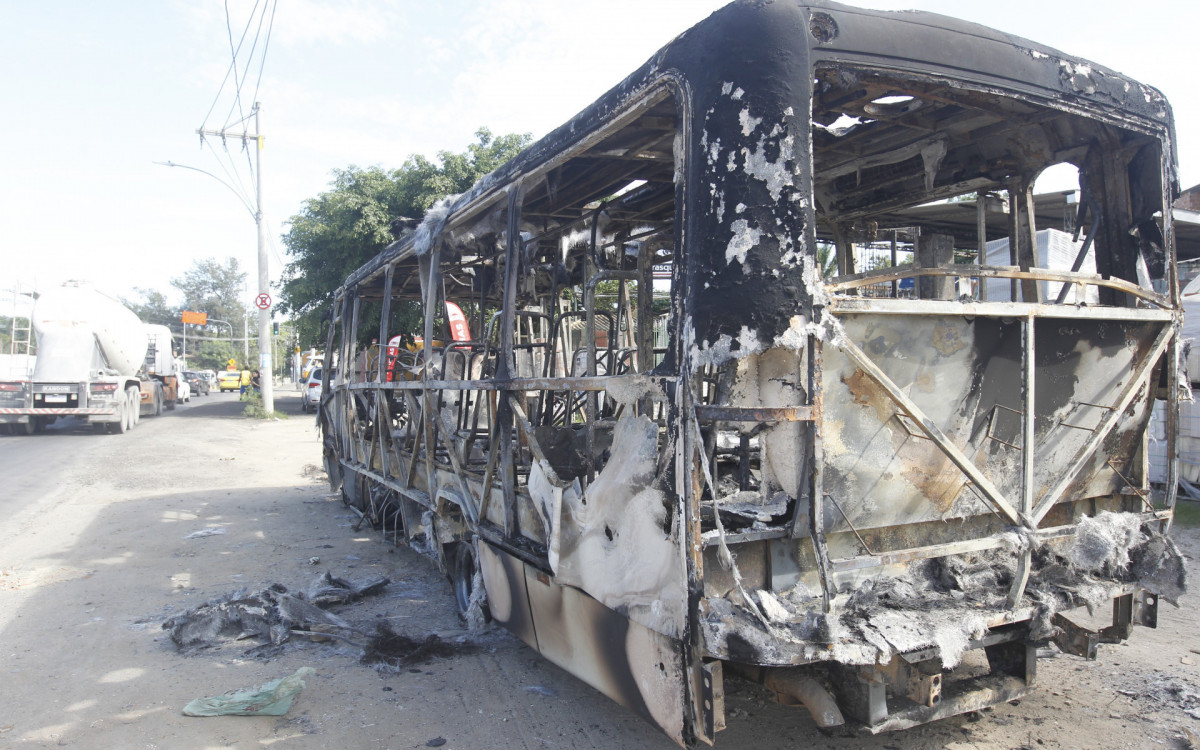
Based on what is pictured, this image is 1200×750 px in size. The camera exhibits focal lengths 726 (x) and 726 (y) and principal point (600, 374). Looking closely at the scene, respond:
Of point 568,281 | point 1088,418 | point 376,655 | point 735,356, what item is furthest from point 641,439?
point 568,281

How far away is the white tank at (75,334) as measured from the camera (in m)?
16.2

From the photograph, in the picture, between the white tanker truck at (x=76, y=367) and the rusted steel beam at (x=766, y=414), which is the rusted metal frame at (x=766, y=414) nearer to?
the rusted steel beam at (x=766, y=414)

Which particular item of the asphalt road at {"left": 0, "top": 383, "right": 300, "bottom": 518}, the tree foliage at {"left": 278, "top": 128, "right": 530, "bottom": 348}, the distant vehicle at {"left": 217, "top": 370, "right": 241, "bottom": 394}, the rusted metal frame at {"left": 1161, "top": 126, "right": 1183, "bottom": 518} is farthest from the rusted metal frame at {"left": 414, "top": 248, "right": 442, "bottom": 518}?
the distant vehicle at {"left": 217, "top": 370, "right": 241, "bottom": 394}

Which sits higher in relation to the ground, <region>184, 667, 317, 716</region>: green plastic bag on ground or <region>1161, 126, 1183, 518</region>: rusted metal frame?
<region>1161, 126, 1183, 518</region>: rusted metal frame

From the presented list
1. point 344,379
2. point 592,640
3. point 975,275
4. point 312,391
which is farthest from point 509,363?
point 312,391

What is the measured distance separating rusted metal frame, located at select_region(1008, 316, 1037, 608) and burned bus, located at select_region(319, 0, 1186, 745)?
0.01 m

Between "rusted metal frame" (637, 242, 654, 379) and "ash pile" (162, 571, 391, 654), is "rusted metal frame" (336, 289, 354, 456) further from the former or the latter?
"rusted metal frame" (637, 242, 654, 379)

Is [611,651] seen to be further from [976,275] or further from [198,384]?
[198,384]

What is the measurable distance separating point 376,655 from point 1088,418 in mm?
3841

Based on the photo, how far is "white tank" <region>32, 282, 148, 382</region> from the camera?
1625 cm

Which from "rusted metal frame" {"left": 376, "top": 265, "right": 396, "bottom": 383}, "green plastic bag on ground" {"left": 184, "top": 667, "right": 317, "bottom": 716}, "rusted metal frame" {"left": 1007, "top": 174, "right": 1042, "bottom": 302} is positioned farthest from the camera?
"rusted metal frame" {"left": 376, "top": 265, "right": 396, "bottom": 383}

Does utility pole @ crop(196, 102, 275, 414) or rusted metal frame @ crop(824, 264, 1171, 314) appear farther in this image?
utility pole @ crop(196, 102, 275, 414)

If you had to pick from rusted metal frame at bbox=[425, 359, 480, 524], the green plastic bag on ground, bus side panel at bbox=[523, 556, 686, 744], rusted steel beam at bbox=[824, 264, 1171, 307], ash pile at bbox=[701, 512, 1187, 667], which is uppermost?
rusted steel beam at bbox=[824, 264, 1171, 307]

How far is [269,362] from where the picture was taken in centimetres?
2048
